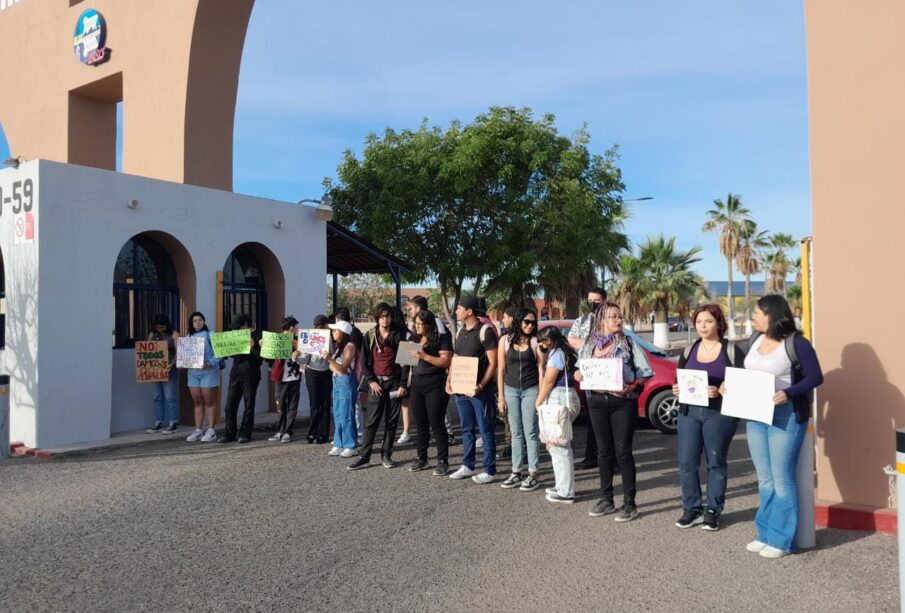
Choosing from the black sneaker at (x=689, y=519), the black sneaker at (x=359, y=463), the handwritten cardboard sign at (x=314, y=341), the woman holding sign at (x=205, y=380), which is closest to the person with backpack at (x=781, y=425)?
the black sneaker at (x=689, y=519)

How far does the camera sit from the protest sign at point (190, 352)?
9797mm

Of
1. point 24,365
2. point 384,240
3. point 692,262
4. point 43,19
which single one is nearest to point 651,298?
point 692,262

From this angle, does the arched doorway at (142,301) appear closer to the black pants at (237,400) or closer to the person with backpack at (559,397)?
the black pants at (237,400)

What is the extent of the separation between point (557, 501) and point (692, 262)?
32286 millimetres

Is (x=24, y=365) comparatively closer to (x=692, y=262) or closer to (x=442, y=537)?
(x=442, y=537)

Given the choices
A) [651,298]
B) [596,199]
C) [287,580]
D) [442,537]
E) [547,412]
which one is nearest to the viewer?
[287,580]

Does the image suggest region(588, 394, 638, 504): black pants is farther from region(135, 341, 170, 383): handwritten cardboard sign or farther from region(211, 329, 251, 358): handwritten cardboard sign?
region(135, 341, 170, 383): handwritten cardboard sign

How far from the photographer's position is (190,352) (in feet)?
32.4

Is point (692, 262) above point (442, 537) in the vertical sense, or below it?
above

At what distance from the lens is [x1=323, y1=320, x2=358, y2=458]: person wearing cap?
8.20 metres

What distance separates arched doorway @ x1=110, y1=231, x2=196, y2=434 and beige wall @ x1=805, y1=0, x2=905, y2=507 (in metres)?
8.86

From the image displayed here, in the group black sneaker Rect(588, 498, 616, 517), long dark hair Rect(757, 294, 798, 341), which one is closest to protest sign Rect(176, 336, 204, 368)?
black sneaker Rect(588, 498, 616, 517)

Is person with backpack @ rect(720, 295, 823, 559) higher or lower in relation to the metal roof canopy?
lower

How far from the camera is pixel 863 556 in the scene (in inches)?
192
